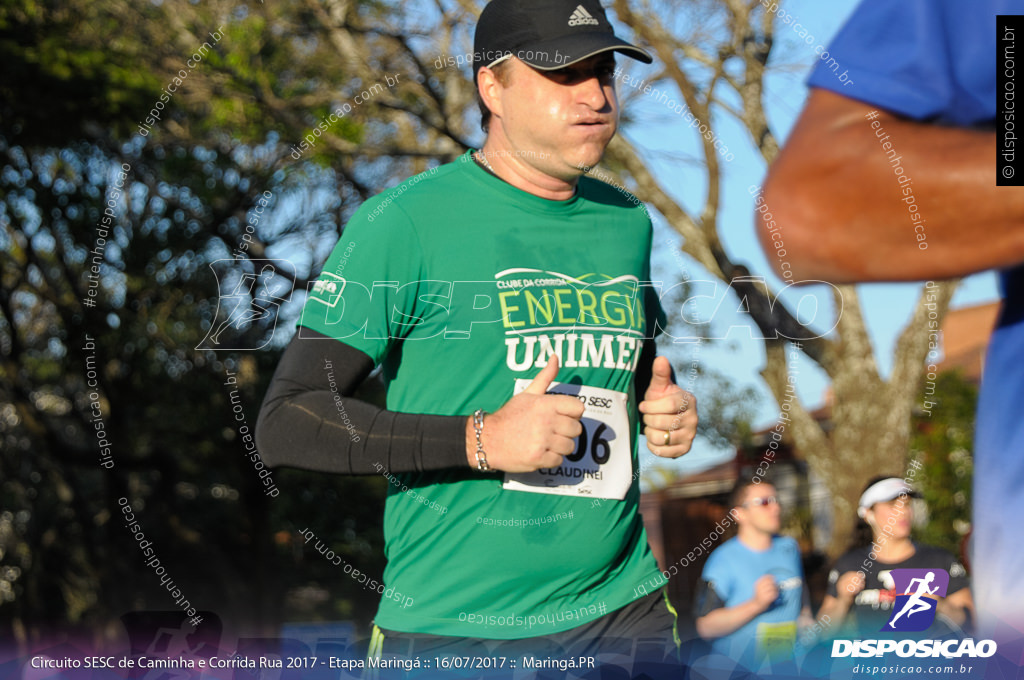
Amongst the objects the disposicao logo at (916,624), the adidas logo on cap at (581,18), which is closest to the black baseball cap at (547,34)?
the adidas logo on cap at (581,18)

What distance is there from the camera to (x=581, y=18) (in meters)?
2.17

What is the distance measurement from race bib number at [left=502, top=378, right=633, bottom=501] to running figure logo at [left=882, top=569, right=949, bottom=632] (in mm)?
1134

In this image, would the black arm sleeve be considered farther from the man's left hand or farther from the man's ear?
the man's ear

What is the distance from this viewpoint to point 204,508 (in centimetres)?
1501

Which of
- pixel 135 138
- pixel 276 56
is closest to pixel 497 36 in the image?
pixel 276 56

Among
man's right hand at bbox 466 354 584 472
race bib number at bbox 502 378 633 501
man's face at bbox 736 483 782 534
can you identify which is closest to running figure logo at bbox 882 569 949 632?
man's face at bbox 736 483 782 534

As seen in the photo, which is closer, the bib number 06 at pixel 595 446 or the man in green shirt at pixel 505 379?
the man in green shirt at pixel 505 379

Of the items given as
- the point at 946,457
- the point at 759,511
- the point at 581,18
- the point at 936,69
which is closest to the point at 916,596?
the point at 759,511

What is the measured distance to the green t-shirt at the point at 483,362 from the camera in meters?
1.97

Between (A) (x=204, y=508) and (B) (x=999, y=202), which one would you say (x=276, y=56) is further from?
(B) (x=999, y=202)

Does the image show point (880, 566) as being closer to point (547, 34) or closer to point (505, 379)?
point (505, 379)

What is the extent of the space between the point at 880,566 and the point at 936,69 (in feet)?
10.7

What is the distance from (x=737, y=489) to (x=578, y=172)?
9.36ft

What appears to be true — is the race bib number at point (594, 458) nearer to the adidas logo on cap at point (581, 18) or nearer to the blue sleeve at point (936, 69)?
the adidas logo on cap at point (581, 18)
